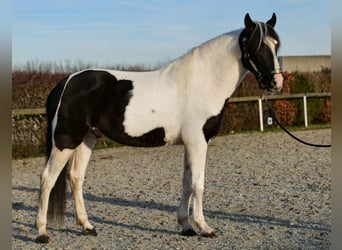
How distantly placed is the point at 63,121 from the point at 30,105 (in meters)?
8.51

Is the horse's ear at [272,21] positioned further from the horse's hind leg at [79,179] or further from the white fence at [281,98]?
the white fence at [281,98]

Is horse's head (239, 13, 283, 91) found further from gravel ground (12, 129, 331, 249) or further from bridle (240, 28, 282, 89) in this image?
gravel ground (12, 129, 331, 249)

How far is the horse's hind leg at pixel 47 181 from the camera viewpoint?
17.1 ft

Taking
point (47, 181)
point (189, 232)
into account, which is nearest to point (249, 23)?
point (189, 232)

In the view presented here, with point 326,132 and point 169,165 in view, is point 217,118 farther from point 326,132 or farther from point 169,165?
point 326,132

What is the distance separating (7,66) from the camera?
2129 mm

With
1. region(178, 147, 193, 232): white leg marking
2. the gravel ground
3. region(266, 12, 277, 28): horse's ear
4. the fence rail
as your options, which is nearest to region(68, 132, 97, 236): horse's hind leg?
the gravel ground

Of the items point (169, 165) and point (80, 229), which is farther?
point (169, 165)

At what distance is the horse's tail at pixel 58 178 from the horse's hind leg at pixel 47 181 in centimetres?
13

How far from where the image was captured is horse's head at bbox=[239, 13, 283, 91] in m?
4.94

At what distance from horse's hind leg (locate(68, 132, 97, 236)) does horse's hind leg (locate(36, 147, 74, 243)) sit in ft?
1.18

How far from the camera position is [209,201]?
7.14 meters

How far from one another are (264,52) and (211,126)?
90 centimetres

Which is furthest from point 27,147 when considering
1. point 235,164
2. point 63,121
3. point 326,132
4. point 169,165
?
point 326,132
